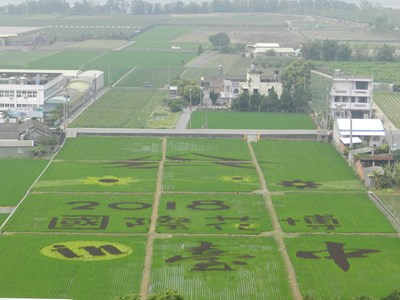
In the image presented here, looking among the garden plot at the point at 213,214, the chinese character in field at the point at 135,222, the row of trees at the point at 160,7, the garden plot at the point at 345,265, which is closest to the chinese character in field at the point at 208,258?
the garden plot at the point at 213,214

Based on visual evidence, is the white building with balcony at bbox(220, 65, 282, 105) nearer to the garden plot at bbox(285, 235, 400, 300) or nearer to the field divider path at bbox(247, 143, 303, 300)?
the field divider path at bbox(247, 143, 303, 300)

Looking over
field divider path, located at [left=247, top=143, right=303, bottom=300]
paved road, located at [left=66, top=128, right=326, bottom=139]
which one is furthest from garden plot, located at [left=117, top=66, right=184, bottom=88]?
field divider path, located at [left=247, top=143, right=303, bottom=300]

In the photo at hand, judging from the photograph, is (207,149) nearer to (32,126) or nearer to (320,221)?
(32,126)

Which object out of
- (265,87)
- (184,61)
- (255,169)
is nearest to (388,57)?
(184,61)

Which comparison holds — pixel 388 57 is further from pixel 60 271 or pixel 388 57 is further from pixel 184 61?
pixel 60 271

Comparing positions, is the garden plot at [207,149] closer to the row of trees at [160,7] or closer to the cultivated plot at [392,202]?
the cultivated plot at [392,202]
